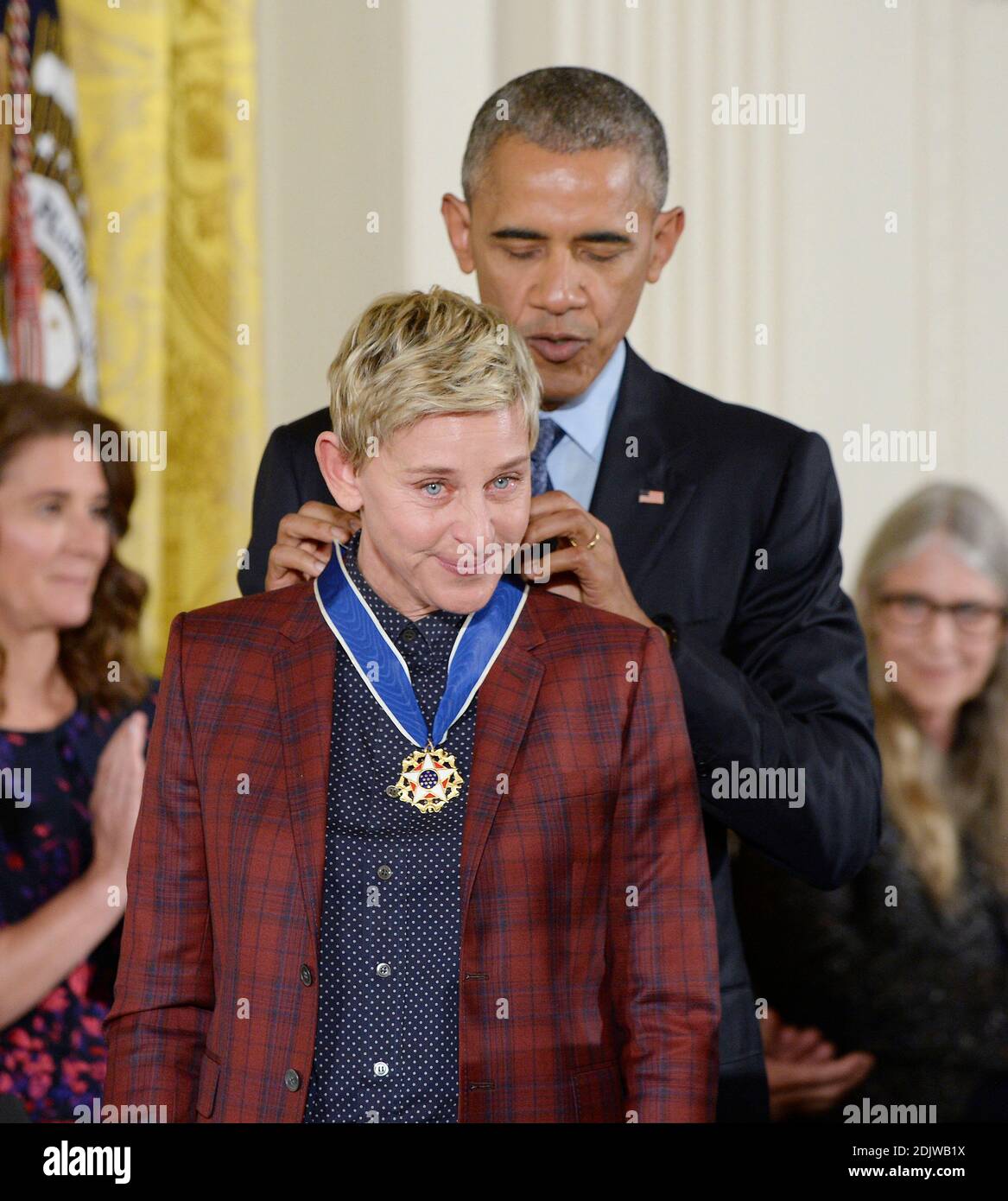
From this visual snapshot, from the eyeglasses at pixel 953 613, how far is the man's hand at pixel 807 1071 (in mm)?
796

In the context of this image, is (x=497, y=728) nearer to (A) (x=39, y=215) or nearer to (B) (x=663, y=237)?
(B) (x=663, y=237)

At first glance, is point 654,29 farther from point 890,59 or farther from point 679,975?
point 679,975

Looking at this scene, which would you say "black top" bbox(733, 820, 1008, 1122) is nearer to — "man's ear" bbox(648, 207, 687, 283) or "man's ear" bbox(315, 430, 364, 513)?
"man's ear" bbox(648, 207, 687, 283)

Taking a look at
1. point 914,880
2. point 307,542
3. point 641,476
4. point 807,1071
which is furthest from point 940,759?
point 307,542

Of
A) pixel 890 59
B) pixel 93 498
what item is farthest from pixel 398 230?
pixel 890 59

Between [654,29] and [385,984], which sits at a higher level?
[654,29]

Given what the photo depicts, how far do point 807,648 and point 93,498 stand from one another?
148 centimetres

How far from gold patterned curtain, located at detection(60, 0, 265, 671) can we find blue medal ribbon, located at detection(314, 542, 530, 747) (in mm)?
1521

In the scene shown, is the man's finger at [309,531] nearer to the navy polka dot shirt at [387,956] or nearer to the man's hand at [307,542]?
the man's hand at [307,542]

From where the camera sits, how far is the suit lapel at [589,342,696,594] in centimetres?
213

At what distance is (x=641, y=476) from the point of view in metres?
2.16

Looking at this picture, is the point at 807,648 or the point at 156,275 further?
the point at 156,275

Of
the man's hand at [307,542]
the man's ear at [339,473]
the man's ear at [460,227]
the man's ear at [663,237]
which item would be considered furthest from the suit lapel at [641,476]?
the man's ear at [339,473]
